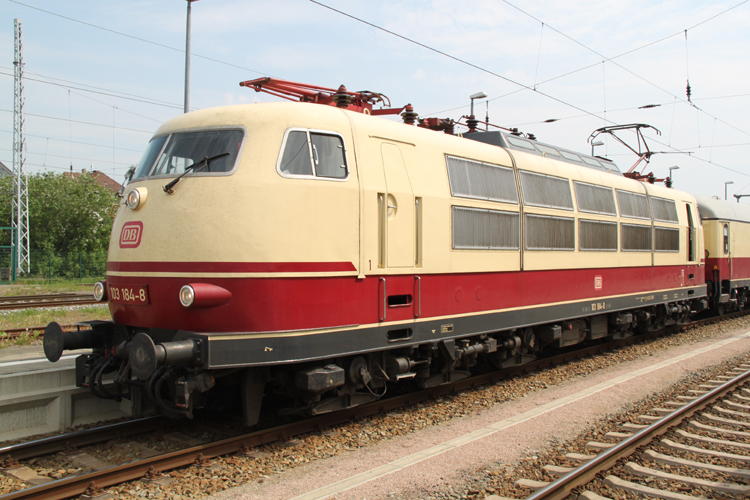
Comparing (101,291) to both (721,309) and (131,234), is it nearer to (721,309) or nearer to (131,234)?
(131,234)

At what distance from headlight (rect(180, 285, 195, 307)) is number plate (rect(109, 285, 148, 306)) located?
652 millimetres

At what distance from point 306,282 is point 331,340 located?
2.30ft

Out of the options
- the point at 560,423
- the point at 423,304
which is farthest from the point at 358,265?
the point at 560,423

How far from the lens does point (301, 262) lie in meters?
5.86

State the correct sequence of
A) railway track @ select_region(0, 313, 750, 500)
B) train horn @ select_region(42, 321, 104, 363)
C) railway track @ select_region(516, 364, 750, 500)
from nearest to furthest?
1. railway track @ select_region(0, 313, 750, 500)
2. railway track @ select_region(516, 364, 750, 500)
3. train horn @ select_region(42, 321, 104, 363)

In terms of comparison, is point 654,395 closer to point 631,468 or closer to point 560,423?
point 560,423

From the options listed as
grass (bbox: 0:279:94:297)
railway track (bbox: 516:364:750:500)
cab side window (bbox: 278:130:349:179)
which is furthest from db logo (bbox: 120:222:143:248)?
Answer: grass (bbox: 0:279:94:297)

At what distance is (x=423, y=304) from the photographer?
7129 mm

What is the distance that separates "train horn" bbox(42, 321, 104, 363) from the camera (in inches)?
244

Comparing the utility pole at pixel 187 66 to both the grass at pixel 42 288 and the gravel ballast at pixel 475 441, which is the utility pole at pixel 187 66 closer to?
the gravel ballast at pixel 475 441

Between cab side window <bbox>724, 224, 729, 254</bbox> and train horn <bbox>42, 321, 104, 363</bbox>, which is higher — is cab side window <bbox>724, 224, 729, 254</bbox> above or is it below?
above

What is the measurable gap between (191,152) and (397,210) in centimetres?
239

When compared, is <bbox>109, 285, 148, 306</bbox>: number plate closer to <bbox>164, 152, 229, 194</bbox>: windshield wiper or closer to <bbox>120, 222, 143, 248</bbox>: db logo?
<bbox>120, 222, 143, 248</bbox>: db logo

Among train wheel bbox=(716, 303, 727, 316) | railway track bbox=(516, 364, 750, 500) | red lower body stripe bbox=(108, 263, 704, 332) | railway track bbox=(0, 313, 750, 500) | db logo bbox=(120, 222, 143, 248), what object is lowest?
railway track bbox=(516, 364, 750, 500)
